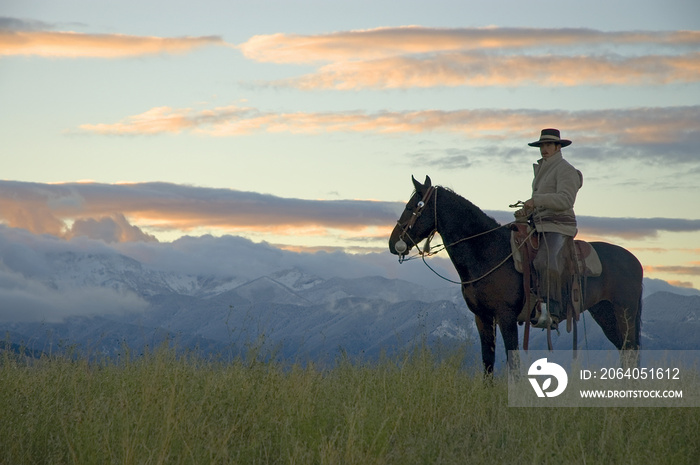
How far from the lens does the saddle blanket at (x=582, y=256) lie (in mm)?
11727

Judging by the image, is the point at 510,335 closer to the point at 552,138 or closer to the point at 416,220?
the point at 416,220

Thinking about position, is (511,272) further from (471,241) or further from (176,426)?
(176,426)

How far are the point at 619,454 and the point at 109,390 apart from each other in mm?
5948

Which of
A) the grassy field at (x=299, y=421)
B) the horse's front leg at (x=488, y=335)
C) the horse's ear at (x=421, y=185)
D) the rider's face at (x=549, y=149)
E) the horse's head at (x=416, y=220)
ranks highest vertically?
the rider's face at (x=549, y=149)

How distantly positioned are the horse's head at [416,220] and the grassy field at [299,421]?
6.77 feet

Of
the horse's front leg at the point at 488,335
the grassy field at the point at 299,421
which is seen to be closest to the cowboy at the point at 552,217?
the horse's front leg at the point at 488,335

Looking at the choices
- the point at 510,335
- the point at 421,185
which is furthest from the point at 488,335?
the point at 421,185

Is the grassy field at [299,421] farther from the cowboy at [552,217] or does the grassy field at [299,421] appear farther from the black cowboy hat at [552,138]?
the black cowboy hat at [552,138]

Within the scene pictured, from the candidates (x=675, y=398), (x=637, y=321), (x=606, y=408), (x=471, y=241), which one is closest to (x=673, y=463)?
(x=606, y=408)

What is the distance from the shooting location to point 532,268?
11.8 meters

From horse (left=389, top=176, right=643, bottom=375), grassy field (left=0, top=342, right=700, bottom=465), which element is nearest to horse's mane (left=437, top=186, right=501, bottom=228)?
horse (left=389, top=176, right=643, bottom=375)

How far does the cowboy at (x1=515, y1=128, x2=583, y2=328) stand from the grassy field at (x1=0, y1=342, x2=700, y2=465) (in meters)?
2.16

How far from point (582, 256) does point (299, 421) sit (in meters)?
6.17

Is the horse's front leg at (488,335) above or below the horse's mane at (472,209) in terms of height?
below
